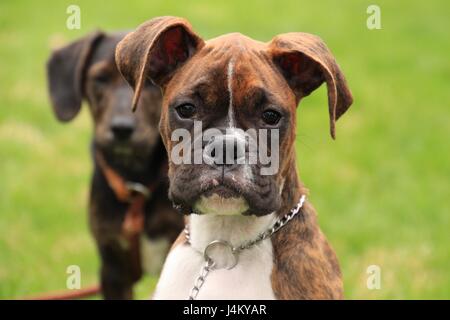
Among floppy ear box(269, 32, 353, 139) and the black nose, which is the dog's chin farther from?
the black nose

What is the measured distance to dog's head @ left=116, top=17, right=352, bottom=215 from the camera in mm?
3666

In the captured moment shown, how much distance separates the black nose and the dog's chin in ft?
6.62

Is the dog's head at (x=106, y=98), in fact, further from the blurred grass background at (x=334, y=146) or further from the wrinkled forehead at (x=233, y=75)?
the wrinkled forehead at (x=233, y=75)

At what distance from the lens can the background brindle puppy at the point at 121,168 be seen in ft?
18.8

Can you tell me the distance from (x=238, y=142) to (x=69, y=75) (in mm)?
2953

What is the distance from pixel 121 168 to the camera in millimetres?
5820

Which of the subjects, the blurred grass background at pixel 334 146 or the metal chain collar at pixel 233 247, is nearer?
the metal chain collar at pixel 233 247

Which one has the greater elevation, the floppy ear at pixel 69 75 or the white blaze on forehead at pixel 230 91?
the floppy ear at pixel 69 75

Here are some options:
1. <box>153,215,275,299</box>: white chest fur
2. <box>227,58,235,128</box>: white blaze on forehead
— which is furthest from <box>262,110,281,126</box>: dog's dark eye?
<box>153,215,275,299</box>: white chest fur

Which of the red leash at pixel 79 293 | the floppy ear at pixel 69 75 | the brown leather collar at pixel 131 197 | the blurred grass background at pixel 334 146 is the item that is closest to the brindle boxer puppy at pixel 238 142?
the blurred grass background at pixel 334 146

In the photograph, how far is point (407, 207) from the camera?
7.80 m

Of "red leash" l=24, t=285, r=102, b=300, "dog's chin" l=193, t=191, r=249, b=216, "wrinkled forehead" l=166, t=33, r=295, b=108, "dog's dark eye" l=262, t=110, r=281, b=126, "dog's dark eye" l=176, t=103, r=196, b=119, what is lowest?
"red leash" l=24, t=285, r=102, b=300

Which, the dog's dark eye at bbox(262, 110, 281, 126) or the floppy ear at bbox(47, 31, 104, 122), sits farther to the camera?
the floppy ear at bbox(47, 31, 104, 122)
